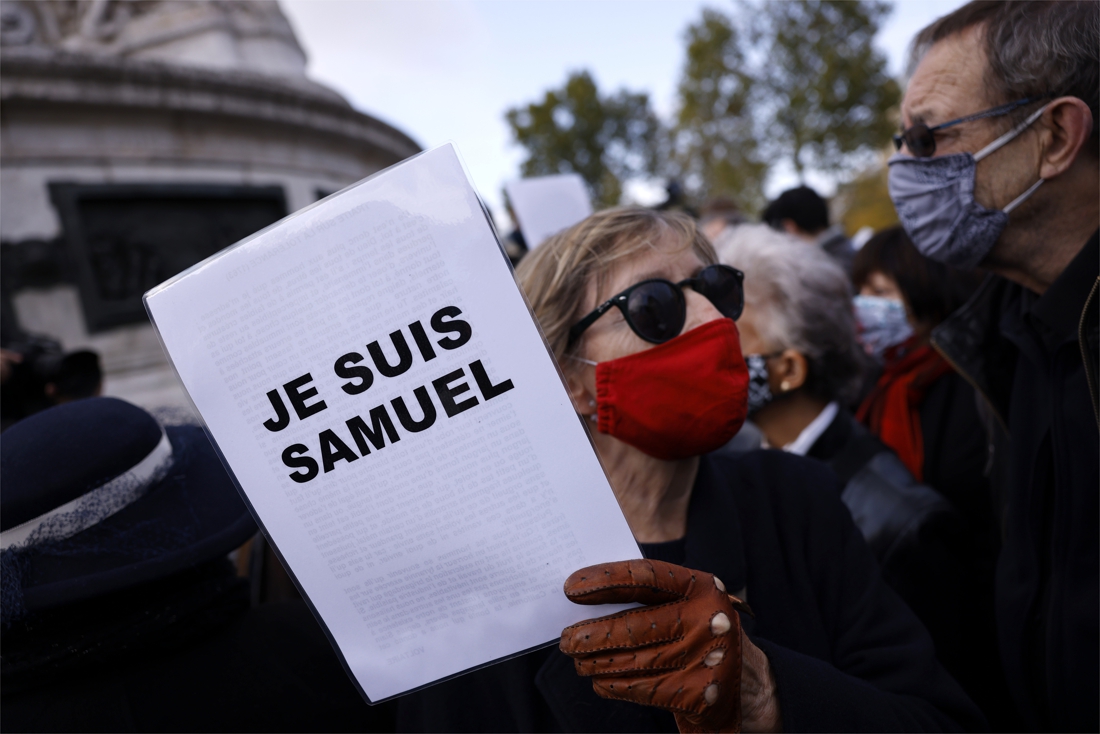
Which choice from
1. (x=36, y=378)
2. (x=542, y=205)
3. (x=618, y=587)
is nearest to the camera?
(x=618, y=587)

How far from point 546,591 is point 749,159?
19.9 m

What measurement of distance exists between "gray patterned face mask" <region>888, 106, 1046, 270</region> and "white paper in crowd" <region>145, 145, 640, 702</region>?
1.55 meters

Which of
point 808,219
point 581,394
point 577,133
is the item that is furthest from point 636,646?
point 577,133

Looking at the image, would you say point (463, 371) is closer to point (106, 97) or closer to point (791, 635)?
point (791, 635)

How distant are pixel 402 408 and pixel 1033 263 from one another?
1.78 m

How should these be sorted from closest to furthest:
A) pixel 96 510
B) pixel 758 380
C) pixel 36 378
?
pixel 96 510
pixel 758 380
pixel 36 378


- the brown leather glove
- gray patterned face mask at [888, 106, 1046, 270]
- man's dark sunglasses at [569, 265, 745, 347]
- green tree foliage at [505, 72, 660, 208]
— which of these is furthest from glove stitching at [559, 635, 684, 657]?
green tree foliage at [505, 72, 660, 208]

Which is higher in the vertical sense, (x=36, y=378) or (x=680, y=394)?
(x=36, y=378)

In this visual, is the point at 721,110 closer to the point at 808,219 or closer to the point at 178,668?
the point at 808,219

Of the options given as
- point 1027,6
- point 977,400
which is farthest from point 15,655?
point 977,400

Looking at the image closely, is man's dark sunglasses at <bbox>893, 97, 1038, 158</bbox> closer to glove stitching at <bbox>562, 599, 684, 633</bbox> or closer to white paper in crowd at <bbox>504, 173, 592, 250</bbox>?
glove stitching at <bbox>562, 599, 684, 633</bbox>

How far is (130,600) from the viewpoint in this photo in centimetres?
123

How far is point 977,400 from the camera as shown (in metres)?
2.57

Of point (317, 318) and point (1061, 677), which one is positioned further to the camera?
point (1061, 677)
